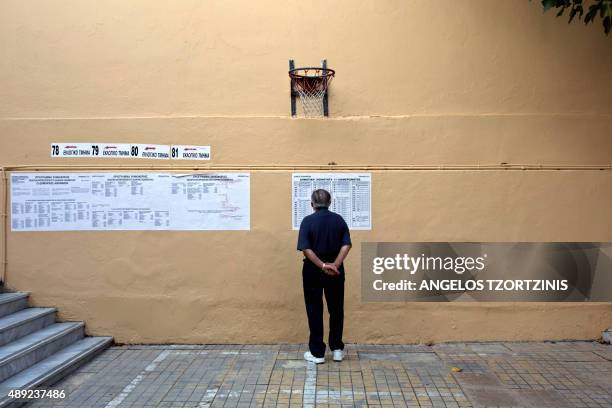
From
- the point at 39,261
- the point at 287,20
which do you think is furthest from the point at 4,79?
the point at 287,20

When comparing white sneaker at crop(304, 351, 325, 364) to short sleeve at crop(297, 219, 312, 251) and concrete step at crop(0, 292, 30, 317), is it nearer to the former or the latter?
short sleeve at crop(297, 219, 312, 251)

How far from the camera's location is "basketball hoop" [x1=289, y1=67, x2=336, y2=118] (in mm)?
5871

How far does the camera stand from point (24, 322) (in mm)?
5254

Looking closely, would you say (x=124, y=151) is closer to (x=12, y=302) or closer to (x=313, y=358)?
(x=12, y=302)

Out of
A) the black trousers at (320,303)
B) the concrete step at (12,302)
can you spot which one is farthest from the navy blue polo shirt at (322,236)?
the concrete step at (12,302)

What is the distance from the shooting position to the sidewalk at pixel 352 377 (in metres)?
4.34

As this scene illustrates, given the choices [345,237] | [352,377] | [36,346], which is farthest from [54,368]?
[345,237]

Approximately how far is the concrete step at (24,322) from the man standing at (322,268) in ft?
9.27

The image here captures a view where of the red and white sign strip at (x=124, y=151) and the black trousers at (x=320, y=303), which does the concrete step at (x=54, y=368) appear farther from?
the black trousers at (x=320, y=303)

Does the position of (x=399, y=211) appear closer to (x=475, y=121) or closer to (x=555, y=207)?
(x=475, y=121)

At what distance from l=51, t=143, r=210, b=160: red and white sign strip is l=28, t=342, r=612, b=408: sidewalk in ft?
6.99

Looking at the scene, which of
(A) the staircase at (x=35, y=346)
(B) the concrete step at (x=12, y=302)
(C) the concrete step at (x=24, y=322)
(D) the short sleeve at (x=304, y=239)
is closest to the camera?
(A) the staircase at (x=35, y=346)

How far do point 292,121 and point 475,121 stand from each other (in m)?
2.07

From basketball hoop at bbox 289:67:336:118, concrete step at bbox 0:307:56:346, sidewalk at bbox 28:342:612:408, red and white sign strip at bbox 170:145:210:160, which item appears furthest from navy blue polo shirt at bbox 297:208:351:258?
concrete step at bbox 0:307:56:346
